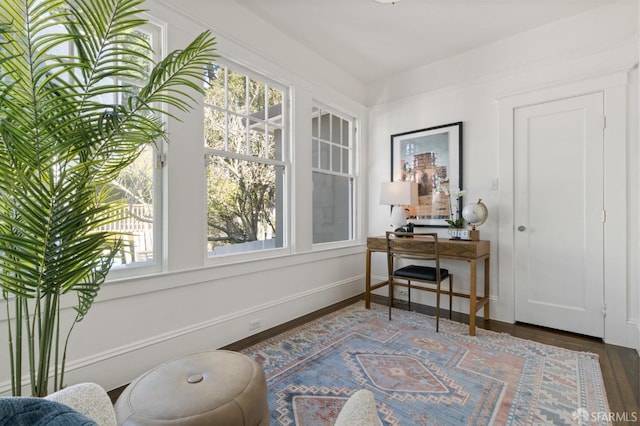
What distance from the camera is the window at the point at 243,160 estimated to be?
2.54m

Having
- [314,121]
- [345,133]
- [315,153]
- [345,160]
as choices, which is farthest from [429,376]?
[345,133]

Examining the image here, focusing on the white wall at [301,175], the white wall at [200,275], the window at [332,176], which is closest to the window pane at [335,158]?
the window at [332,176]

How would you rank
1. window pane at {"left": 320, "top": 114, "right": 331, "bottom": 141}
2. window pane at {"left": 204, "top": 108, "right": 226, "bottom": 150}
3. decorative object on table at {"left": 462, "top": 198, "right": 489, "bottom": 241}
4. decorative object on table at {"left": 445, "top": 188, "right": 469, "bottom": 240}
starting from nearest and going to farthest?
A: window pane at {"left": 204, "top": 108, "right": 226, "bottom": 150}
decorative object on table at {"left": 462, "top": 198, "right": 489, "bottom": 241}
decorative object on table at {"left": 445, "top": 188, "right": 469, "bottom": 240}
window pane at {"left": 320, "top": 114, "right": 331, "bottom": 141}

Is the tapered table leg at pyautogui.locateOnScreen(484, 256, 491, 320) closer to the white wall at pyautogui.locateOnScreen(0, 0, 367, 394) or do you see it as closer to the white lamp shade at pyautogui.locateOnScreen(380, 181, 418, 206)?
the white lamp shade at pyautogui.locateOnScreen(380, 181, 418, 206)

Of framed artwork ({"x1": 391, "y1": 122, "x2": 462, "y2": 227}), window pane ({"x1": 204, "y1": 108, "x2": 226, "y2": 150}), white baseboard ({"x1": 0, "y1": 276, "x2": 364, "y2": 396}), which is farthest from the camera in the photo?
framed artwork ({"x1": 391, "y1": 122, "x2": 462, "y2": 227})

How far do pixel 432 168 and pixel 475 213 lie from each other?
788 millimetres

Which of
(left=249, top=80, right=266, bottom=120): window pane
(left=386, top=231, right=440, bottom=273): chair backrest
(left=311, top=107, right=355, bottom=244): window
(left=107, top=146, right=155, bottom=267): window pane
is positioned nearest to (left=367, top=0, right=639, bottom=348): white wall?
(left=311, top=107, right=355, bottom=244): window

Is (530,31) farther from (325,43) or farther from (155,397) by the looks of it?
(155,397)

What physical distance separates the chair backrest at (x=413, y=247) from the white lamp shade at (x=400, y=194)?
1.37ft

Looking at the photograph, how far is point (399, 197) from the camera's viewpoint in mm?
3453

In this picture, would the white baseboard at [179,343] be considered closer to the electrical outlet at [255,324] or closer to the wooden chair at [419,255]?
the electrical outlet at [255,324]

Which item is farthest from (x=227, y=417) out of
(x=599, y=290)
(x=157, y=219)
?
(x=599, y=290)

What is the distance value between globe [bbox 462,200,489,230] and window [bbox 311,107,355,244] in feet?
4.81

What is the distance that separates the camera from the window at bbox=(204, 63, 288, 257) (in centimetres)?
254
